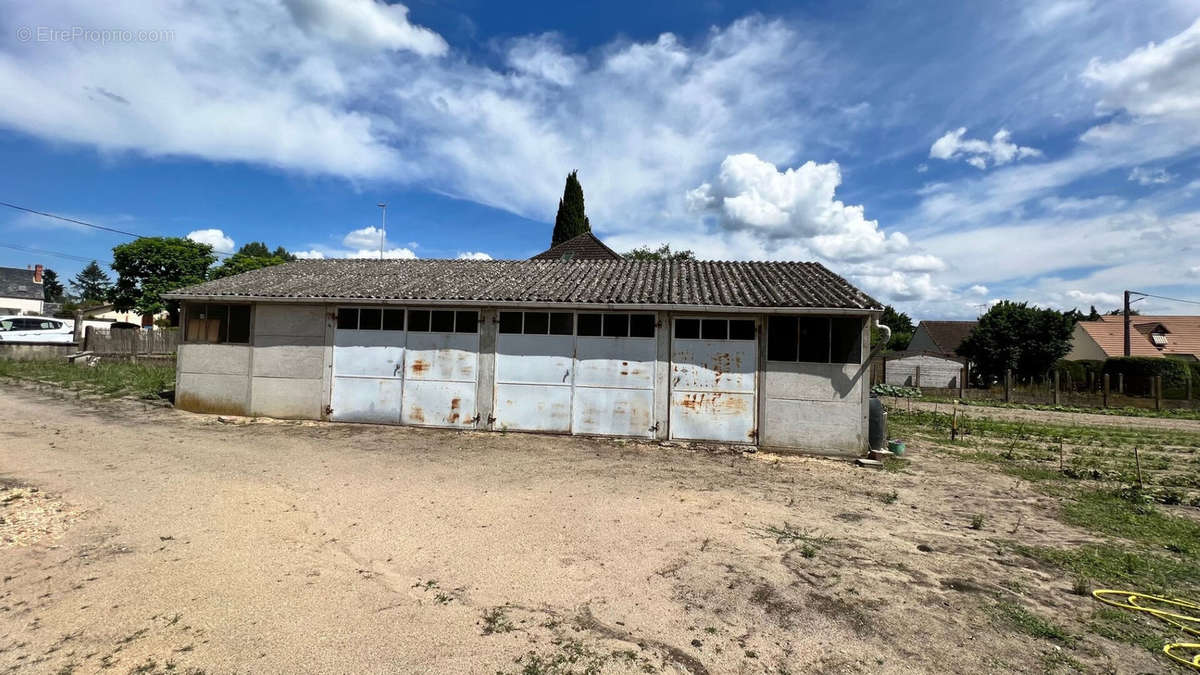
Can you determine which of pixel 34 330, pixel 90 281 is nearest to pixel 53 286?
pixel 90 281

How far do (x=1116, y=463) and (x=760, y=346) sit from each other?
22.0 feet

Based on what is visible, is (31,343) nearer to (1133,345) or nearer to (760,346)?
(760,346)

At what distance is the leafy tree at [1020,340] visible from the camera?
24969mm

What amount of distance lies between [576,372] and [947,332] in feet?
142

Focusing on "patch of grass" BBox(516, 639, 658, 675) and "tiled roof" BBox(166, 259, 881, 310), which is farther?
"tiled roof" BBox(166, 259, 881, 310)

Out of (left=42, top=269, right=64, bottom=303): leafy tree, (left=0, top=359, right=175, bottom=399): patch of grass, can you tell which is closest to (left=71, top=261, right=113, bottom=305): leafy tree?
(left=42, top=269, right=64, bottom=303): leafy tree

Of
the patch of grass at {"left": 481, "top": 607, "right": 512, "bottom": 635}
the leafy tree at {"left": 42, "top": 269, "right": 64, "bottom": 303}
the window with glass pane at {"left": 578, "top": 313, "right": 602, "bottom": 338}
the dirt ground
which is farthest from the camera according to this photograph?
the leafy tree at {"left": 42, "top": 269, "right": 64, "bottom": 303}

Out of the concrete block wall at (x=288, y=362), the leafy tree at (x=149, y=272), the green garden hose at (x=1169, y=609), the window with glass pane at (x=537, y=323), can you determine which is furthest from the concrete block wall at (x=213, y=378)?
the leafy tree at (x=149, y=272)

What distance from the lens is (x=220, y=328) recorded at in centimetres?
1149

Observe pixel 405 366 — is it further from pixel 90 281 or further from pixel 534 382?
pixel 90 281

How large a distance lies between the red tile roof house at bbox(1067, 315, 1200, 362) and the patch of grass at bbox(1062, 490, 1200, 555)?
3336 cm

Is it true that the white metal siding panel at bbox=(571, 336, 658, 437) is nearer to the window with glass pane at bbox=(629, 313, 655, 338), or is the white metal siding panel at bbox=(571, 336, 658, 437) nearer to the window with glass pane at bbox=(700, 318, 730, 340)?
the window with glass pane at bbox=(629, 313, 655, 338)

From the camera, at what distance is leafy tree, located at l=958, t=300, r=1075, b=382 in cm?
2497

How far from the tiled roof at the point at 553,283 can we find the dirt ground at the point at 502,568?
133 inches
